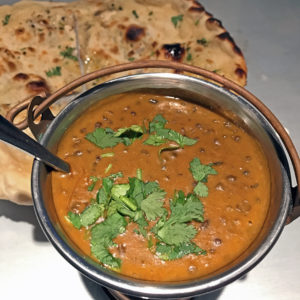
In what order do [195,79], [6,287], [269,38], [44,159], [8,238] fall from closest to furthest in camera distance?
[44,159] → [195,79] → [6,287] → [8,238] → [269,38]

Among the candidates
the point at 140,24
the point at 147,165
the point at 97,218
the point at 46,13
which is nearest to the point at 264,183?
the point at 147,165

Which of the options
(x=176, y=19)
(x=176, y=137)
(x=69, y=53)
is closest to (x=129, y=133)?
(x=176, y=137)

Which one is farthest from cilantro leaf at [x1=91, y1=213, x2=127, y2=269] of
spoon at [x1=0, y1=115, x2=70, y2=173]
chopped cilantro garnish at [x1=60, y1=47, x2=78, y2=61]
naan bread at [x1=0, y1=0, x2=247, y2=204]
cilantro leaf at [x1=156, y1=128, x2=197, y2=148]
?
chopped cilantro garnish at [x1=60, y1=47, x2=78, y2=61]

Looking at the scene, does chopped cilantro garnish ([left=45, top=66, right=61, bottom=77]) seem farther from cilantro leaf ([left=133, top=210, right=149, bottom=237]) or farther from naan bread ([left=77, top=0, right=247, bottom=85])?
cilantro leaf ([left=133, top=210, right=149, bottom=237])

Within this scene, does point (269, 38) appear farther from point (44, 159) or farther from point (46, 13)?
point (44, 159)

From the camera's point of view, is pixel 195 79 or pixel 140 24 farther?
pixel 140 24

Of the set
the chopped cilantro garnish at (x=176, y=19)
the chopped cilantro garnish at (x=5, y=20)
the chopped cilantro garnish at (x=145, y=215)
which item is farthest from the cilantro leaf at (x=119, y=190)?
the chopped cilantro garnish at (x=5, y=20)

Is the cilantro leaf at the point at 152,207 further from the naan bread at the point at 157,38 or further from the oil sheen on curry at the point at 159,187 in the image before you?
the naan bread at the point at 157,38
